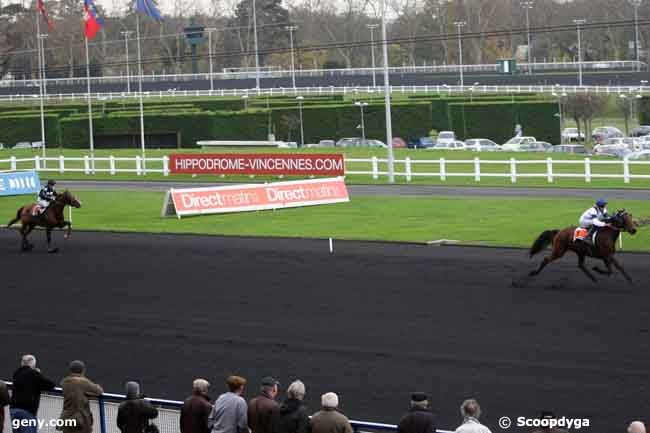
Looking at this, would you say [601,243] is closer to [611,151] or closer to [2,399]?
[2,399]

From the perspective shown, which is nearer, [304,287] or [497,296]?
[497,296]

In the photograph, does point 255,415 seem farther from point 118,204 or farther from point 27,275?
point 118,204

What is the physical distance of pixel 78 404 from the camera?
11883 mm

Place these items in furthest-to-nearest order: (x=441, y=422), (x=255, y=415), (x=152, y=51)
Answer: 1. (x=152, y=51)
2. (x=441, y=422)
3. (x=255, y=415)

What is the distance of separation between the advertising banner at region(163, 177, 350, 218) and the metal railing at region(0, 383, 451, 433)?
77.1 feet

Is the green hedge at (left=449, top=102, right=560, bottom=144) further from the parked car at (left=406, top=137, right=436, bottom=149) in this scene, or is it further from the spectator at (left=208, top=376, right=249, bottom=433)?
the spectator at (left=208, top=376, right=249, bottom=433)

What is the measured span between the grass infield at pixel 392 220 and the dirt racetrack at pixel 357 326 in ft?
8.67

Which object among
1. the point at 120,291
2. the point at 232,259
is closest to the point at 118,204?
the point at 232,259

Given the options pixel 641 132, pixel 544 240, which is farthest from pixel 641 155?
pixel 544 240

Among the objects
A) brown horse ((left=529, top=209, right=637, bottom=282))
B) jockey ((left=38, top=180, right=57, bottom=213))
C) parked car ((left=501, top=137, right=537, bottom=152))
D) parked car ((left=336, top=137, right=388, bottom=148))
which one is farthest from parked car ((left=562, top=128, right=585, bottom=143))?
brown horse ((left=529, top=209, right=637, bottom=282))

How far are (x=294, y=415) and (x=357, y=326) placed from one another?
807cm

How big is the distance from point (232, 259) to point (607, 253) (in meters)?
9.05

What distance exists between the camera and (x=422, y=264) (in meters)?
25.2

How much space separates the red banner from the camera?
153ft
